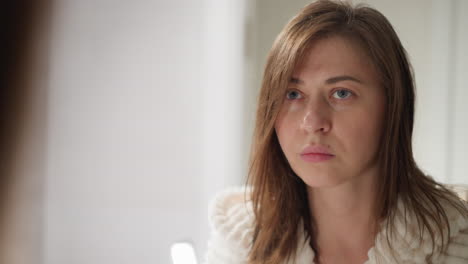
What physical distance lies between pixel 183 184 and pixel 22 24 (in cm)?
75

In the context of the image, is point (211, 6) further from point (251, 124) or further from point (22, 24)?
point (22, 24)

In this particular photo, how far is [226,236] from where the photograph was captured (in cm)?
108

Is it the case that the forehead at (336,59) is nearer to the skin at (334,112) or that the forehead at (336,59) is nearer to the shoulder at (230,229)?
the skin at (334,112)

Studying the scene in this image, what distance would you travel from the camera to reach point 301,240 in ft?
3.43

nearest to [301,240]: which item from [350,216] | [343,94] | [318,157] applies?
[350,216]

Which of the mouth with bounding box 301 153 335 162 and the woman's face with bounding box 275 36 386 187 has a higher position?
the woman's face with bounding box 275 36 386 187

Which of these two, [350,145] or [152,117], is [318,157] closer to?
[350,145]

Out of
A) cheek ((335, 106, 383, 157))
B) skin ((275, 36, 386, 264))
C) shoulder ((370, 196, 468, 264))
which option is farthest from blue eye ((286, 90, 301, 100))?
shoulder ((370, 196, 468, 264))

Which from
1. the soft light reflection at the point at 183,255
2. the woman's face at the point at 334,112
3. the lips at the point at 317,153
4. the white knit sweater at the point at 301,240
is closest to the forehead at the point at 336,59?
the woman's face at the point at 334,112

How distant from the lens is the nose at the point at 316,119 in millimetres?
892

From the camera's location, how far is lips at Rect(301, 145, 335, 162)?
904mm

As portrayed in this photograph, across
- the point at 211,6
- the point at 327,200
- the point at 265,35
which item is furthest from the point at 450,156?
the point at 211,6

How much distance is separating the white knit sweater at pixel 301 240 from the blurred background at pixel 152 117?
33 centimetres

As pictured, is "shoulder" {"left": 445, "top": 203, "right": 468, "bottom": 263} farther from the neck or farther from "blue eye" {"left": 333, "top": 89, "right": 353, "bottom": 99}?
"blue eye" {"left": 333, "top": 89, "right": 353, "bottom": 99}
